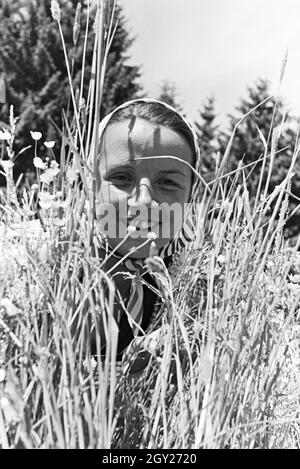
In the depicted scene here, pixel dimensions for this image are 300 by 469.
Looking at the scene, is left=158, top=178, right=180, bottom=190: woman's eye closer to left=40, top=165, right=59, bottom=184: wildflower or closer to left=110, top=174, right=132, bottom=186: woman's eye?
left=110, top=174, right=132, bottom=186: woman's eye

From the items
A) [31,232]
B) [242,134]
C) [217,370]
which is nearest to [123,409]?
[217,370]

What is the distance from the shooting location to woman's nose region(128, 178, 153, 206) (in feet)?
2.05

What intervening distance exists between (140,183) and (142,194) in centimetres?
1

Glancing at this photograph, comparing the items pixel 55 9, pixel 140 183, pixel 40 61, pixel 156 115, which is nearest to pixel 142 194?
pixel 140 183

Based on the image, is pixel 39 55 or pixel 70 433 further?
pixel 39 55

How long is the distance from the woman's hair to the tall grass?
185 millimetres

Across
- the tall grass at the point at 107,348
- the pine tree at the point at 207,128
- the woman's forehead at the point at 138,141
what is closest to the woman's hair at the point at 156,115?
the woman's forehead at the point at 138,141

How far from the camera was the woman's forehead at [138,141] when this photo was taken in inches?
24.8

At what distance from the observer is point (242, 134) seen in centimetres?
1359

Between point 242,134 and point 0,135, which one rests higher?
point 242,134

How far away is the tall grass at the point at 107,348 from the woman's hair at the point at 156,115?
0.19m

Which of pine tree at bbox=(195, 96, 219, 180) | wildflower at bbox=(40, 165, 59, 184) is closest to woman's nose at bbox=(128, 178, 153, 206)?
wildflower at bbox=(40, 165, 59, 184)
